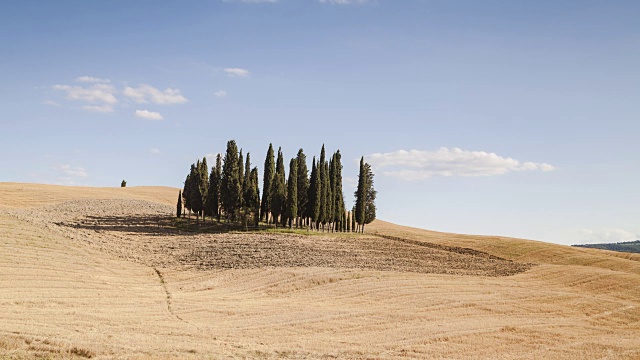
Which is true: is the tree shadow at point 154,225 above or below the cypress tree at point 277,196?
below

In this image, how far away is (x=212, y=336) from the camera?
2898cm

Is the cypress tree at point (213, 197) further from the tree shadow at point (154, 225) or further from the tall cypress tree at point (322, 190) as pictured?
the tall cypress tree at point (322, 190)

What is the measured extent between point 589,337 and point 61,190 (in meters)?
141

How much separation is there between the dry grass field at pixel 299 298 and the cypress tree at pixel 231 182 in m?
17.8

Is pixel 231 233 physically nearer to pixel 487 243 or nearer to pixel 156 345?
pixel 487 243

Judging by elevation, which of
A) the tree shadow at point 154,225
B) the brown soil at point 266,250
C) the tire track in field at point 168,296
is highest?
the tree shadow at point 154,225

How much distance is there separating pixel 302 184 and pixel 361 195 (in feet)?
41.7

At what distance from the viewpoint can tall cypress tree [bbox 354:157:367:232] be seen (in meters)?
103

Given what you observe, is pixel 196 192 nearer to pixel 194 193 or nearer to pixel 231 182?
pixel 194 193

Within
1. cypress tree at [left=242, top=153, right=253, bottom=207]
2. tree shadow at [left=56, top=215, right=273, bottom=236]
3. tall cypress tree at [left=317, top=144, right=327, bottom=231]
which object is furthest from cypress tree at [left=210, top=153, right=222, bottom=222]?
tall cypress tree at [left=317, top=144, right=327, bottom=231]

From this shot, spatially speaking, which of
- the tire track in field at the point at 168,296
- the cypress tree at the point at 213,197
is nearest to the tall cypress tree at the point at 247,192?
the cypress tree at the point at 213,197

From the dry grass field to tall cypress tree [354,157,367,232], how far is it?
22.0 m

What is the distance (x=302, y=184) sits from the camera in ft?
329

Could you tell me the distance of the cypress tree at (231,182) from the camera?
97.3m
